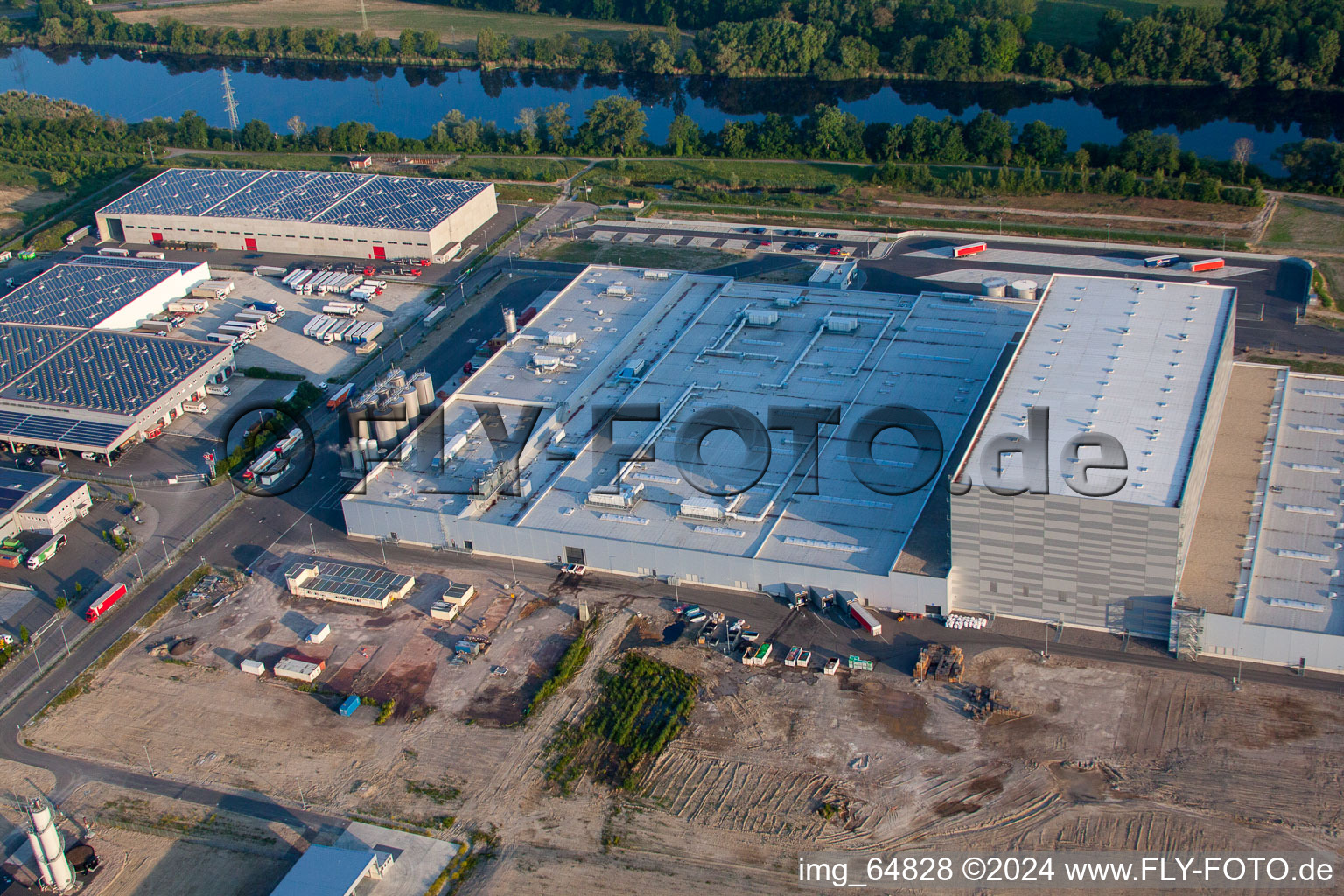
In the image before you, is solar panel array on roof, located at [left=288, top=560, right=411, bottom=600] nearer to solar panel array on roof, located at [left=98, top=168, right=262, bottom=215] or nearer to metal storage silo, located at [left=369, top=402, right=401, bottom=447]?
metal storage silo, located at [left=369, top=402, right=401, bottom=447]

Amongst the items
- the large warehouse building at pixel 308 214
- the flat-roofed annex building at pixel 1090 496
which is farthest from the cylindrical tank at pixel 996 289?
the large warehouse building at pixel 308 214

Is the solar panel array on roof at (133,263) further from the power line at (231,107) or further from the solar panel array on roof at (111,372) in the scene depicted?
the power line at (231,107)

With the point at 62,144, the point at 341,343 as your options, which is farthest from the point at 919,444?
the point at 62,144

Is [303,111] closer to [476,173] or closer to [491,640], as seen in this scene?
[476,173]

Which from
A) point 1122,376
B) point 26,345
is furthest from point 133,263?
point 1122,376

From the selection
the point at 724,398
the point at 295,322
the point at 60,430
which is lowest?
the point at 295,322

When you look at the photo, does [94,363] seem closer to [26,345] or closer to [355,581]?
[26,345]

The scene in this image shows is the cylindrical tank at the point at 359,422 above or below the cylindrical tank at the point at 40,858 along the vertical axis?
above
